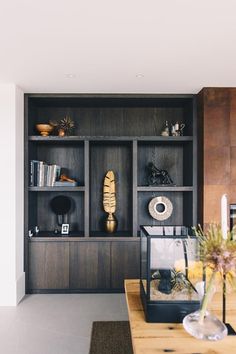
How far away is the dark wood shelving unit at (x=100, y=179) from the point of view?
383 centimetres

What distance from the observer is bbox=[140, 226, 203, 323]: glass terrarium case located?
160cm

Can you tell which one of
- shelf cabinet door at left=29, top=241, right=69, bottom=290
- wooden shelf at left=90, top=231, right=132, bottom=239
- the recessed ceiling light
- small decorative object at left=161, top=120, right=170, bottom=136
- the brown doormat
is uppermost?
the recessed ceiling light

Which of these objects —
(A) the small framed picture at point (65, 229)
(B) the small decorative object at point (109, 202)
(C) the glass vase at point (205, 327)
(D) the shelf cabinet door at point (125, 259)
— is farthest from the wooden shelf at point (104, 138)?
(C) the glass vase at point (205, 327)

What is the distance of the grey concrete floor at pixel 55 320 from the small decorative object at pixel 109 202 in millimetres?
841

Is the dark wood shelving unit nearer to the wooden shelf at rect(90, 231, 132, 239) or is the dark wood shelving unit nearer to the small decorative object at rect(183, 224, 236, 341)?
the wooden shelf at rect(90, 231, 132, 239)

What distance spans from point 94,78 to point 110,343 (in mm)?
2504

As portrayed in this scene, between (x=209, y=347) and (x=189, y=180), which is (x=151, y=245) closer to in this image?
(x=209, y=347)

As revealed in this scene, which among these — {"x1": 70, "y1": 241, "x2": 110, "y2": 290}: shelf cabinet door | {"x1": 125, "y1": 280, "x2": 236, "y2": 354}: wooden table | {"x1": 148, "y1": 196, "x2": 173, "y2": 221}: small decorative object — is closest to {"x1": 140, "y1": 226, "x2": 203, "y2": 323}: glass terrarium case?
{"x1": 125, "y1": 280, "x2": 236, "y2": 354}: wooden table

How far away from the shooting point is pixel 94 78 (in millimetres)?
3275

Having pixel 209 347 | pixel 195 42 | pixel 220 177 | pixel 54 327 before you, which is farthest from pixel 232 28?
pixel 54 327

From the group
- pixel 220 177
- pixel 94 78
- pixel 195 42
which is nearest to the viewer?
pixel 195 42

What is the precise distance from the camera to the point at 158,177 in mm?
4102

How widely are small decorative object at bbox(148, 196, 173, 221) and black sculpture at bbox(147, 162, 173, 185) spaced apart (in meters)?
0.22

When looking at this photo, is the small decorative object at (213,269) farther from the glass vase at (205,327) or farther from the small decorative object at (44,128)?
the small decorative object at (44,128)
